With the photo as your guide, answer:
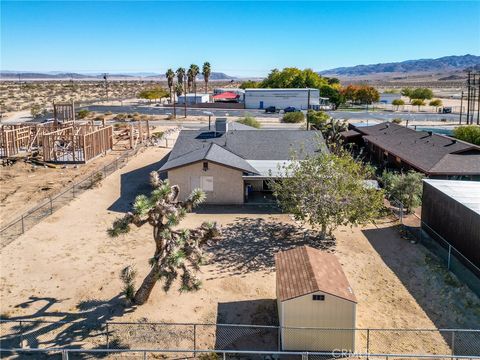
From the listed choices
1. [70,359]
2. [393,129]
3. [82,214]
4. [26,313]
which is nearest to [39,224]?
[82,214]

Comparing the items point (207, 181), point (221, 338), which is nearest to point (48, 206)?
point (207, 181)

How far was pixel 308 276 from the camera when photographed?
1570cm

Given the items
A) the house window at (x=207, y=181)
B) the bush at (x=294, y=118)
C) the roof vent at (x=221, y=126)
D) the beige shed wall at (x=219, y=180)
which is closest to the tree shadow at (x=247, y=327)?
the beige shed wall at (x=219, y=180)

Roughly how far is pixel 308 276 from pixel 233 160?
17.3 metres

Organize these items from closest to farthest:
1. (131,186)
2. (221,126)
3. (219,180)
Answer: (219,180) < (131,186) < (221,126)

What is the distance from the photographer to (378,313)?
57.2 ft

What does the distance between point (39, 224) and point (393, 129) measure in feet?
112

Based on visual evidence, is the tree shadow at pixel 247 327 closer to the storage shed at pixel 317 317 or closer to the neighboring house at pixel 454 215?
the storage shed at pixel 317 317

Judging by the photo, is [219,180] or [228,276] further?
[219,180]

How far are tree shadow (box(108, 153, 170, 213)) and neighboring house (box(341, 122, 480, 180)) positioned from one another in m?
19.3

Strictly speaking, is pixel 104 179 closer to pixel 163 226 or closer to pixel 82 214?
pixel 82 214

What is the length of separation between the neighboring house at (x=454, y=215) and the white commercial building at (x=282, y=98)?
71.1 m

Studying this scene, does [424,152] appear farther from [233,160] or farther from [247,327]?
[247,327]

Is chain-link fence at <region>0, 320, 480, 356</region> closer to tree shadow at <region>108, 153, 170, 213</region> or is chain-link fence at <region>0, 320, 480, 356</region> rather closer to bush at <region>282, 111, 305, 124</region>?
tree shadow at <region>108, 153, 170, 213</region>
